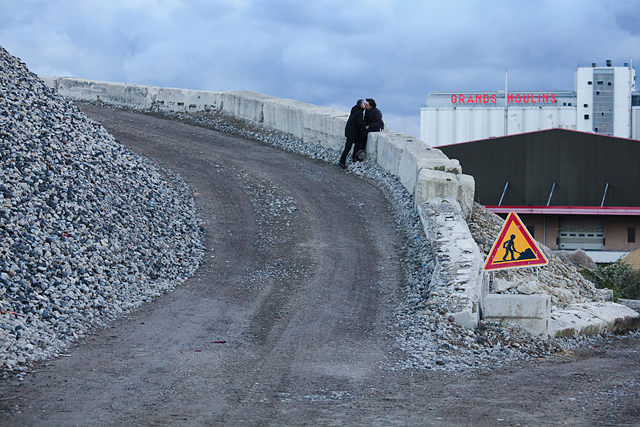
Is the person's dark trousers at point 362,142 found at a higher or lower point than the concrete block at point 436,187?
higher

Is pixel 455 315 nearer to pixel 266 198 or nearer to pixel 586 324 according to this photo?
pixel 586 324

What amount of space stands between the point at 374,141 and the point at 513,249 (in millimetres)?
7848

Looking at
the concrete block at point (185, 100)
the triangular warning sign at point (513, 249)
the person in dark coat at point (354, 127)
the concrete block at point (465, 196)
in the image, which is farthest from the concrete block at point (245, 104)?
the triangular warning sign at point (513, 249)

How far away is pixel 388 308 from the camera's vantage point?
31.1 feet

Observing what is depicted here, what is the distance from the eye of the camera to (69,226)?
9656mm

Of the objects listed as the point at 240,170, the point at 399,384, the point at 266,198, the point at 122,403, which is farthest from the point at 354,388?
the point at 240,170

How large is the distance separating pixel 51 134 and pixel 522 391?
31.8 ft

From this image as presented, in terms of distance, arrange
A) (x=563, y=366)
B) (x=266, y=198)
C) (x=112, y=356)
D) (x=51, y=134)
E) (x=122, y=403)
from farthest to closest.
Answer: (x=266, y=198) < (x=51, y=134) < (x=563, y=366) < (x=112, y=356) < (x=122, y=403)

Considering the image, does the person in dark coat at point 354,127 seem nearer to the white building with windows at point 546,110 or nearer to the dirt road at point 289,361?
the dirt road at point 289,361

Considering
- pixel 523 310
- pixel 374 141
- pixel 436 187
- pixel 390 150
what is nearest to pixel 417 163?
pixel 436 187

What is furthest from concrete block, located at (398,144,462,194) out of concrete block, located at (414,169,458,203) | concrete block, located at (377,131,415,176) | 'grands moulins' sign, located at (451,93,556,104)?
'grands moulins' sign, located at (451,93,556,104)

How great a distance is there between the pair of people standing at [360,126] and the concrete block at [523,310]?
8.66 metres

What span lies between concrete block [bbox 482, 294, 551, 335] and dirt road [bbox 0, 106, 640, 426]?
60cm

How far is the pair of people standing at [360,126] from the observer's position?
16688 mm
